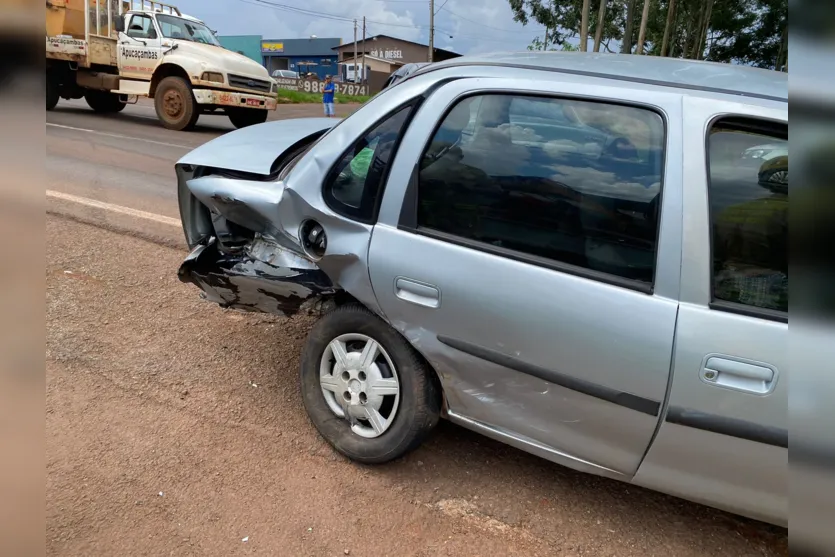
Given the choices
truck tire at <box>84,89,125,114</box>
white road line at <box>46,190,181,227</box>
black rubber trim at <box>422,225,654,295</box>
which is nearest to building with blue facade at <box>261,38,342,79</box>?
truck tire at <box>84,89,125,114</box>

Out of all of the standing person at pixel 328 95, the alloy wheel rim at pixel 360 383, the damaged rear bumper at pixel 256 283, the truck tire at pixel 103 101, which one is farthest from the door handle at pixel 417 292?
the standing person at pixel 328 95

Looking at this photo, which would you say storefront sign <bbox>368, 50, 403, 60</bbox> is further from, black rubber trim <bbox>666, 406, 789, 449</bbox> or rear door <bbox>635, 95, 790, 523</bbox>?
black rubber trim <bbox>666, 406, 789, 449</bbox>

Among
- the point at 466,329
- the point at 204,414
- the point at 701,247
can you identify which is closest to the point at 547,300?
the point at 466,329

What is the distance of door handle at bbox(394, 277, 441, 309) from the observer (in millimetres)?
2412

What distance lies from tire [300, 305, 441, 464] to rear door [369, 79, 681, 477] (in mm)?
103

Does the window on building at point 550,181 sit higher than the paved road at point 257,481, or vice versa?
the window on building at point 550,181

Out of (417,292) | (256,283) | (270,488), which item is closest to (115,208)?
(256,283)

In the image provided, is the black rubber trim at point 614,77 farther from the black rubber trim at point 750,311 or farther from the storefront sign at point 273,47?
the storefront sign at point 273,47

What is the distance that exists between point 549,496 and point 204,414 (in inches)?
67.6

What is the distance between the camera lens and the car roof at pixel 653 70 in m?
2.18

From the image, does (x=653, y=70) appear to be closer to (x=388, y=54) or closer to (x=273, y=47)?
(x=388, y=54)

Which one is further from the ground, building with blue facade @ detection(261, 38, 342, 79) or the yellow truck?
building with blue facade @ detection(261, 38, 342, 79)

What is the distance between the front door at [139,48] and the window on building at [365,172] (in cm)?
1261

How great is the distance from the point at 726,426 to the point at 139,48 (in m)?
14.8
